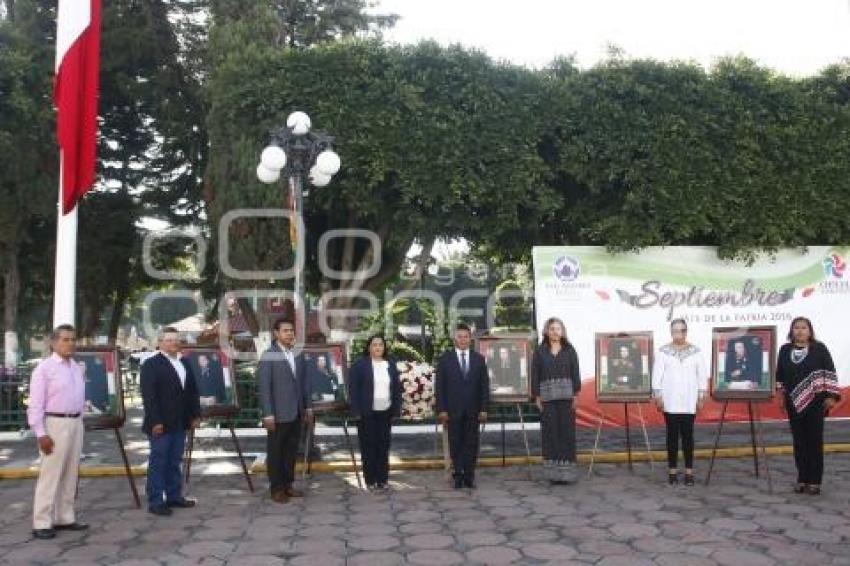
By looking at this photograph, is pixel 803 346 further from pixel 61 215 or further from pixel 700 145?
pixel 61 215

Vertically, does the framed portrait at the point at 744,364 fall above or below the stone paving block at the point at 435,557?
above

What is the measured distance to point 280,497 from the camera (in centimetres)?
777

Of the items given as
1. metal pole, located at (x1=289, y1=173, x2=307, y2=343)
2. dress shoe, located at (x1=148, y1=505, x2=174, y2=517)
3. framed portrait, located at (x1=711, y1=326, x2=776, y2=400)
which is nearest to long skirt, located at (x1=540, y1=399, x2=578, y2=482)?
framed portrait, located at (x1=711, y1=326, x2=776, y2=400)

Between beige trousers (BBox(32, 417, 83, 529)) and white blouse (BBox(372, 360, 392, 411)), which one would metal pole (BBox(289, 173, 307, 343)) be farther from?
beige trousers (BBox(32, 417, 83, 529))

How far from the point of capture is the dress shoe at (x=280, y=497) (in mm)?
7770

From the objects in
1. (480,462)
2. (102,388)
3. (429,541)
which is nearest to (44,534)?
(102,388)

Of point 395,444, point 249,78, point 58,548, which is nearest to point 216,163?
point 249,78

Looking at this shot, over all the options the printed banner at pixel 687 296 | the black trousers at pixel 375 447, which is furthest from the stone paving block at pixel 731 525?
the printed banner at pixel 687 296

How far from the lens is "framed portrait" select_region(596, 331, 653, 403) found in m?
9.43

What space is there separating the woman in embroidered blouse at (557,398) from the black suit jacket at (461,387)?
25.3 inches

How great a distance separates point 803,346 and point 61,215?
8.72 meters

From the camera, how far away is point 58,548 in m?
6.24

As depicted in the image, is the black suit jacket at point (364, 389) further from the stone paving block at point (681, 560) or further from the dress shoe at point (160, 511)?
the stone paving block at point (681, 560)

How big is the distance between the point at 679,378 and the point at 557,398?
1.33 m
